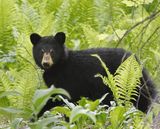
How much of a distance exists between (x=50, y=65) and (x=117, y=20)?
9.24 ft

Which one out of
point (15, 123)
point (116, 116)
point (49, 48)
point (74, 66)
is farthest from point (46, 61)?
point (15, 123)

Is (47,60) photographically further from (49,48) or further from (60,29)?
(60,29)

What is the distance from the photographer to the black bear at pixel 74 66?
23.8ft

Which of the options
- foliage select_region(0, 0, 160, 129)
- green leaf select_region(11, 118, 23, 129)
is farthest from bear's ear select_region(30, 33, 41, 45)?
green leaf select_region(11, 118, 23, 129)

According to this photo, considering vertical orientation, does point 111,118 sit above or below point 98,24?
above

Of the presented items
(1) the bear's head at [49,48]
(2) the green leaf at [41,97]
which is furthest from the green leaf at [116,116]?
(1) the bear's head at [49,48]

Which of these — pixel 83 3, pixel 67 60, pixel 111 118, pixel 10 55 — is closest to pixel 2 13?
pixel 10 55

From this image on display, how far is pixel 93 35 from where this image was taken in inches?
348

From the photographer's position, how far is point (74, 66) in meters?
7.65

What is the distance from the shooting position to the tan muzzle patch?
23.7 feet

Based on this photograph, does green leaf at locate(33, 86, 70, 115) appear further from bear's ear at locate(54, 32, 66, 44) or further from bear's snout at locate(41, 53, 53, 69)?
bear's ear at locate(54, 32, 66, 44)

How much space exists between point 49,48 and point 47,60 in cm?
33

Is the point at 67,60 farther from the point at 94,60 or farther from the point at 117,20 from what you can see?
the point at 117,20

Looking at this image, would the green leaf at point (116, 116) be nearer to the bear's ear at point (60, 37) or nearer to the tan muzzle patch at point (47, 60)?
the tan muzzle patch at point (47, 60)
